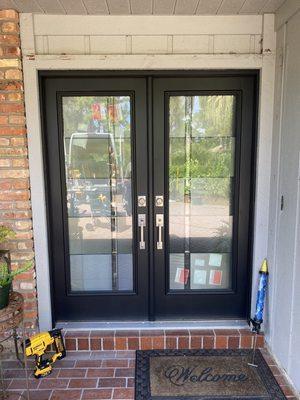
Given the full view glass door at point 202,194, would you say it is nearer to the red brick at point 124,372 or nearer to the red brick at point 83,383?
the red brick at point 124,372

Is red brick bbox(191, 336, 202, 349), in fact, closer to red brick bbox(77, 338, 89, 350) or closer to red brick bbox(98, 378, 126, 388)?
red brick bbox(98, 378, 126, 388)

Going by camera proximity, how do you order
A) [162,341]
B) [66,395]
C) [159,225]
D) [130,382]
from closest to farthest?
[66,395] → [130,382] → [162,341] → [159,225]

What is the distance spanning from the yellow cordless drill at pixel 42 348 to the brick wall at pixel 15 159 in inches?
11.6

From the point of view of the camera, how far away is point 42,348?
7.70ft

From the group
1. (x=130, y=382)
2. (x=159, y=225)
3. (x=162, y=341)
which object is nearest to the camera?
(x=130, y=382)

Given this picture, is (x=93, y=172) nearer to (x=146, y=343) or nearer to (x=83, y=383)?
(x=146, y=343)

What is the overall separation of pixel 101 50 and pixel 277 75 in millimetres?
1297

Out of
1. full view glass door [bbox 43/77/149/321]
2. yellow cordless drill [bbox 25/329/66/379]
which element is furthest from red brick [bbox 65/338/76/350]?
full view glass door [bbox 43/77/149/321]

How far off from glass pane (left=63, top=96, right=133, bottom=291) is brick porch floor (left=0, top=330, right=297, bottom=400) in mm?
514

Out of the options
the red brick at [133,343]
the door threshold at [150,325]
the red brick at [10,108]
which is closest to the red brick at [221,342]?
the door threshold at [150,325]

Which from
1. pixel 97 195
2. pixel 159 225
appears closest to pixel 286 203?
pixel 159 225

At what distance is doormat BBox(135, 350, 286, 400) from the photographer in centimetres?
218

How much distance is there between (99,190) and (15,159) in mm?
678

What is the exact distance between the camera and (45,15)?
2.40 metres
